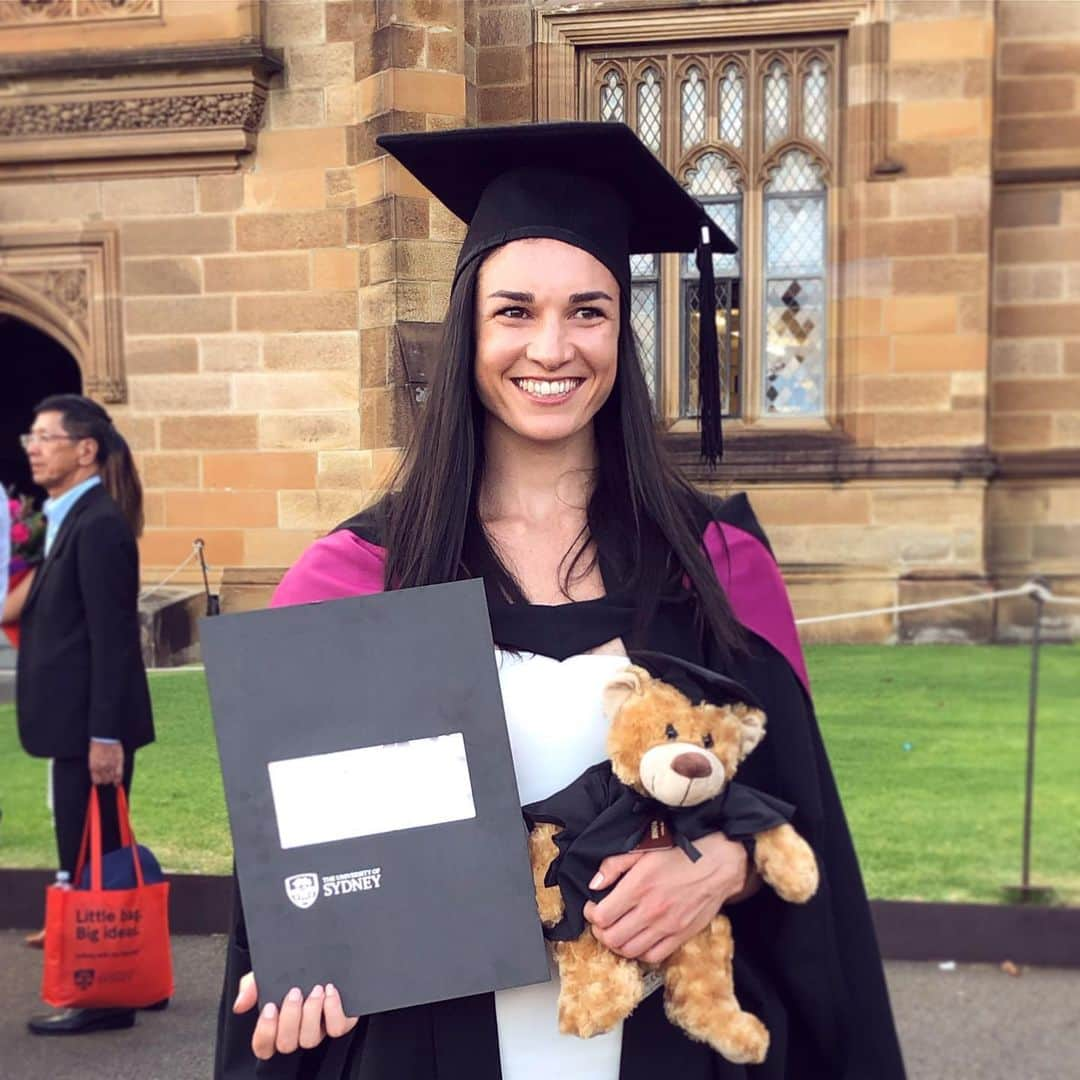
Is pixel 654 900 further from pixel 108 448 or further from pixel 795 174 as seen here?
pixel 108 448

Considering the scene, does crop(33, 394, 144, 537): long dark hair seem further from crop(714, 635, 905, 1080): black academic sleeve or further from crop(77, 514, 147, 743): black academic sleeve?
crop(714, 635, 905, 1080): black academic sleeve

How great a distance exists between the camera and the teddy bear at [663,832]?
134 centimetres

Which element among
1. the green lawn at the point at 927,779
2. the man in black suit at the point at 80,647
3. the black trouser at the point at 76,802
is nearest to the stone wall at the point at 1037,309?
the green lawn at the point at 927,779

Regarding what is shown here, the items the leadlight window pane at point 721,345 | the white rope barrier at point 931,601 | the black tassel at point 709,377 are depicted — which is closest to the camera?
the black tassel at point 709,377

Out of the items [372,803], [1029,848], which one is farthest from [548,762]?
[1029,848]

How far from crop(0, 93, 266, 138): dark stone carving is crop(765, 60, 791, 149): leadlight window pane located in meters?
0.98

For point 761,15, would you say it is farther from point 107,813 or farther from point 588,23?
point 107,813

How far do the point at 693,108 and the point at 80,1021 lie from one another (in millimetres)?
2877

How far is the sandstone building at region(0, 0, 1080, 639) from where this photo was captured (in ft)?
7.40

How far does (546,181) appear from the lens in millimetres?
1546

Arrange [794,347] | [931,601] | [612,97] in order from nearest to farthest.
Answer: [612,97]
[794,347]
[931,601]

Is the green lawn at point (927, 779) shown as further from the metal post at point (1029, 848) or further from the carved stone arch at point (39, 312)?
the carved stone arch at point (39, 312)

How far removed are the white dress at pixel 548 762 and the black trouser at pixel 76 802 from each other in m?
2.44

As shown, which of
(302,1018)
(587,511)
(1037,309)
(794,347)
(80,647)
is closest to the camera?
(302,1018)
